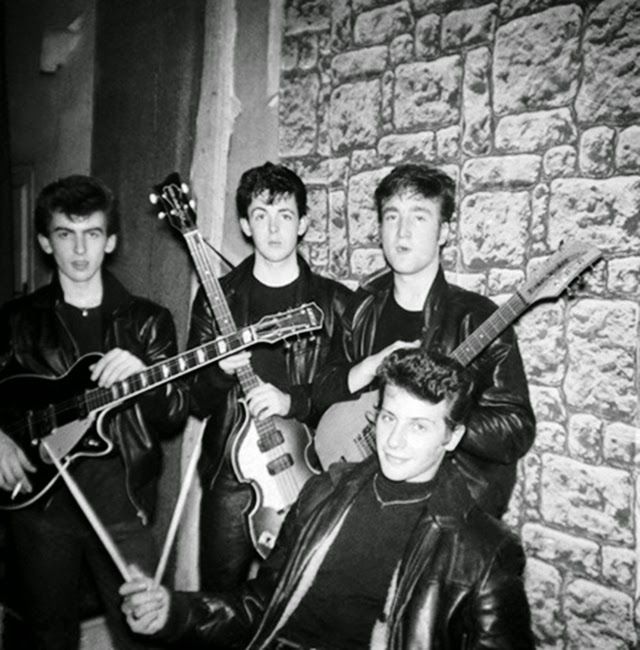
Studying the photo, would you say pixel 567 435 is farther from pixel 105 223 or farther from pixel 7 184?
Answer: pixel 7 184

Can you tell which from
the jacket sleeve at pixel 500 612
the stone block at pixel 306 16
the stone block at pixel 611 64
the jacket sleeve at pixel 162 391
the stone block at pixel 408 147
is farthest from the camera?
the stone block at pixel 306 16

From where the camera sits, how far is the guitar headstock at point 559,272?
2.46 m

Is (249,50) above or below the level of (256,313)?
above

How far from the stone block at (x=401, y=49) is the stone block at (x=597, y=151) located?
0.93 meters

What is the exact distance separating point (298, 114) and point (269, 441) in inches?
70.2

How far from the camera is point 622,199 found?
2504 mm

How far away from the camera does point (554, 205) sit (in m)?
2.68

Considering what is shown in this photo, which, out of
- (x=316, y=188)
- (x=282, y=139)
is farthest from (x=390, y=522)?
(x=282, y=139)

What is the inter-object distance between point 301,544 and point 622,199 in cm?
173

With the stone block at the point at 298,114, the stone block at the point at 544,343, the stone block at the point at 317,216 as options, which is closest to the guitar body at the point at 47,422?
the stone block at the point at 317,216

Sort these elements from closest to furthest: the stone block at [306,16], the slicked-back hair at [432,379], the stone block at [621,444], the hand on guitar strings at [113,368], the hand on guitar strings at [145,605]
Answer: the hand on guitar strings at [145,605]
the slicked-back hair at [432,379]
the stone block at [621,444]
the hand on guitar strings at [113,368]
the stone block at [306,16]

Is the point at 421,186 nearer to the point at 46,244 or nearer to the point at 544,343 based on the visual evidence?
the point at 544,343

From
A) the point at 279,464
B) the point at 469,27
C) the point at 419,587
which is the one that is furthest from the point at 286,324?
the point at 469,27

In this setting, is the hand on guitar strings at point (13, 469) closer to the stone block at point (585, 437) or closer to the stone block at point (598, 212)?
the stone block at point (585, 437)
